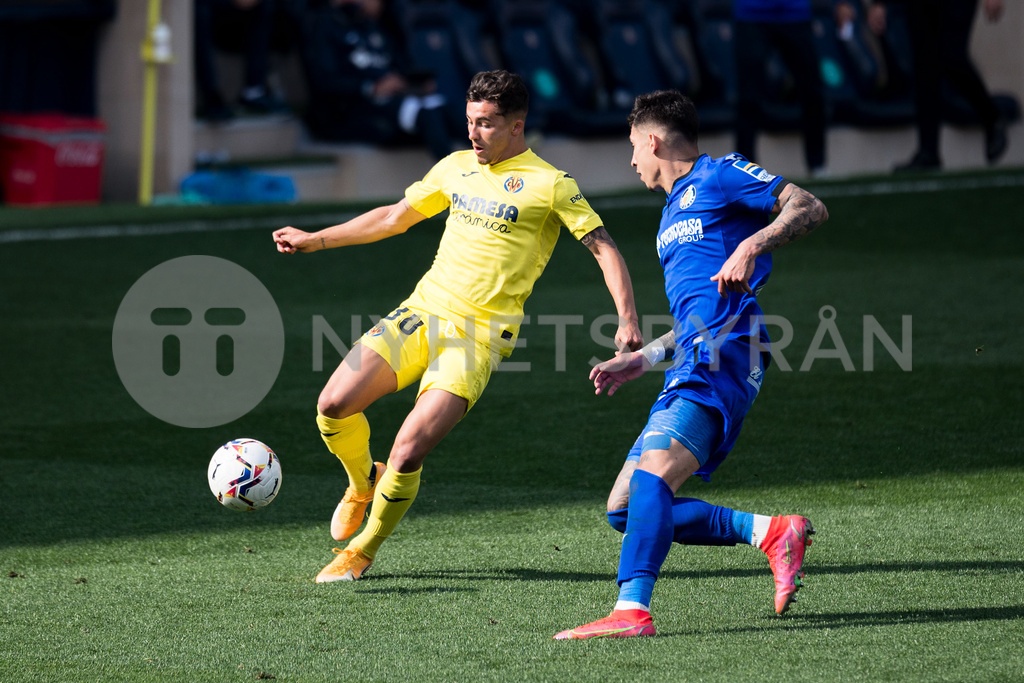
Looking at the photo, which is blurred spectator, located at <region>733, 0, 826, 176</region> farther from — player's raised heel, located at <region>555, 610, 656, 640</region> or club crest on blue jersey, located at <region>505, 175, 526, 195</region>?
player's raised heel, located at <region>555, 610, 656, 640</region>

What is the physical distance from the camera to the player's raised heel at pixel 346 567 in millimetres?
5090

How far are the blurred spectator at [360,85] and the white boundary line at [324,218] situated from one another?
2742 millimetres

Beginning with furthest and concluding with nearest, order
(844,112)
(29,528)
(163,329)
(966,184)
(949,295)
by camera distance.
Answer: (844,112) < (966,184) < (949,295) < (163,329) < (29,528)

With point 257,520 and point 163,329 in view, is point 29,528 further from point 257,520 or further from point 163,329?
point 163,329

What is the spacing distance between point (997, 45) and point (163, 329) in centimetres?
1342

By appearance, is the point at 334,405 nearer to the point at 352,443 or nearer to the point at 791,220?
the point at 352,443

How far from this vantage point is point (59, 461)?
21.7 ft

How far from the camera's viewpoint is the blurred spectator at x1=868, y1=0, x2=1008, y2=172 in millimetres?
13539

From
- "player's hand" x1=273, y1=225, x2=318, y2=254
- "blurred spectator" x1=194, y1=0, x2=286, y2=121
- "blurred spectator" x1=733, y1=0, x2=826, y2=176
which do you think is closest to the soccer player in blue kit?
"player's hand" x1=273, y1=225, x2=318, y2=254

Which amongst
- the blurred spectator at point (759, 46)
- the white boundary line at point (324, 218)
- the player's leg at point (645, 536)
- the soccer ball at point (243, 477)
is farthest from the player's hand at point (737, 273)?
the blurred spectator at point (759, 46)

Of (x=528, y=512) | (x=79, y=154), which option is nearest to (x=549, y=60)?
(x=79, y=154)

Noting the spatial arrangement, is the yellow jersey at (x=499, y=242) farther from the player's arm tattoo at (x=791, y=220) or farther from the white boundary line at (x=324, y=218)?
the white boundary line at (x=324, y=218)

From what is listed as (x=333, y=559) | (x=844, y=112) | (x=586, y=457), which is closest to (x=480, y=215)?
(x=333, y=559)

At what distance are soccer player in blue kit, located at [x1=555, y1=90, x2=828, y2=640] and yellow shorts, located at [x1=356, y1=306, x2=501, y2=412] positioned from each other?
58 centimetres
